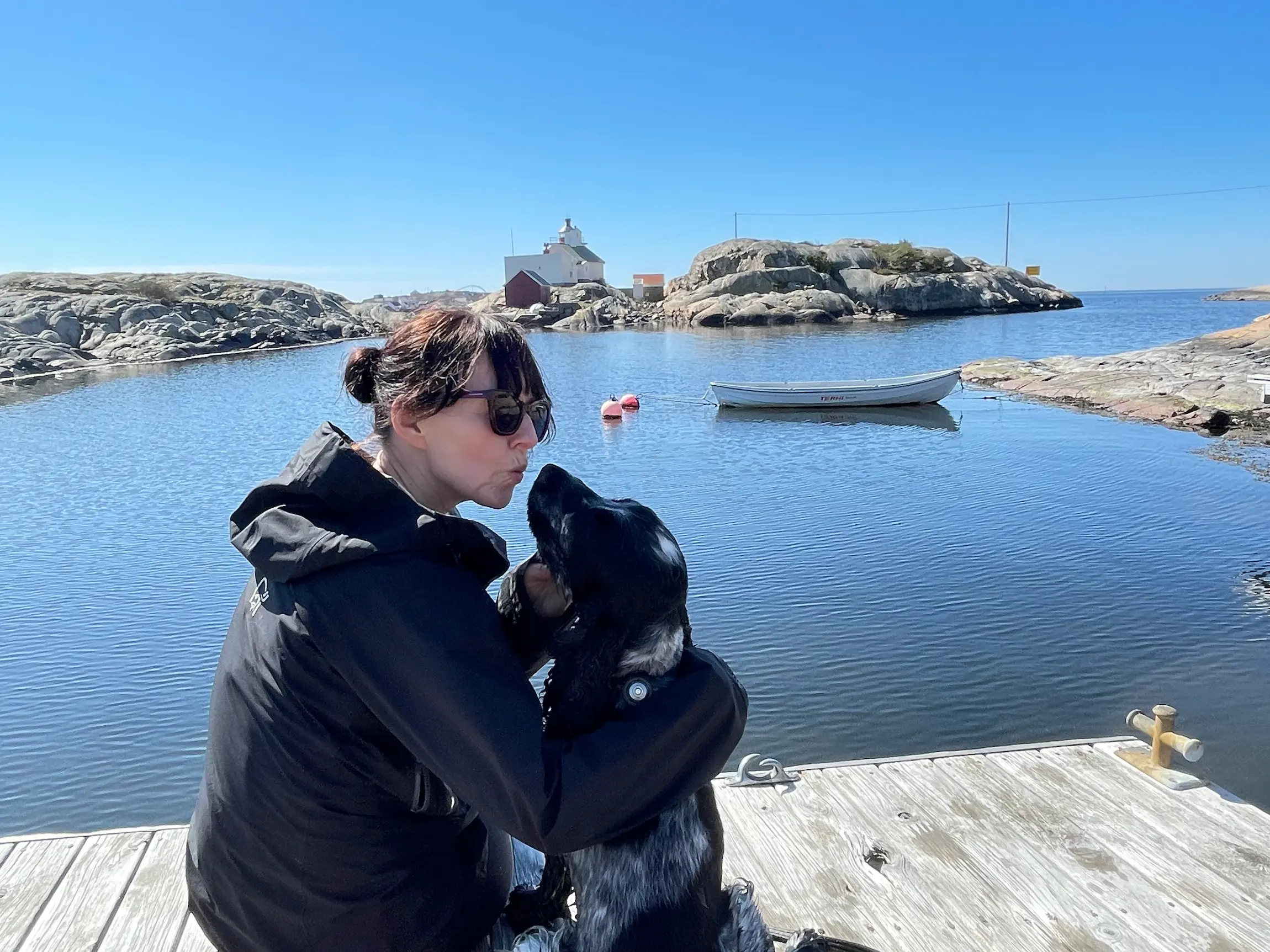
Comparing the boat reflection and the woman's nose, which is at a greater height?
the woman's nose

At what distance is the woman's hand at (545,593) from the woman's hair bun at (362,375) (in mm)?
564

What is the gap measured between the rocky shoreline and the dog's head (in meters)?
22.1

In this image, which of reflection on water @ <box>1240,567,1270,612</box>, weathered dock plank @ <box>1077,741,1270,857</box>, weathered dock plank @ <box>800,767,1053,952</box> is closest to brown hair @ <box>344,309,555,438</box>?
weathered dock plank @ <box>800,767,1053,952</box>

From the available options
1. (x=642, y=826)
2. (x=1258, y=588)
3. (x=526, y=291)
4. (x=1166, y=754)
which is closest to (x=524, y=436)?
(x=642, y=826)

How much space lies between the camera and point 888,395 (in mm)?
26734

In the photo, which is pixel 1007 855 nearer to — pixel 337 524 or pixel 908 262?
pixel 337 524

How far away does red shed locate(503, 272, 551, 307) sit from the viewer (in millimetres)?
87625

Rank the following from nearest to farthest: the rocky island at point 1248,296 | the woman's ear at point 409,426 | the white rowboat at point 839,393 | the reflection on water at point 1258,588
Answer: the woman's ear at point 409,426 < the reflection on water at point 1258,588 < the white rowboat at point 839,393 < the rocky island at point 1248,296

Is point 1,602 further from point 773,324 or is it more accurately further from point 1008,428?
point 773,324

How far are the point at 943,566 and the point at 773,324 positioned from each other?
61068 mm

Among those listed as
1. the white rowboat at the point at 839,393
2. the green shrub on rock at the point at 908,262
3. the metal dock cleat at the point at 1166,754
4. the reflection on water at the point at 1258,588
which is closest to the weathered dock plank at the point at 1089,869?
the metal dock cleat at the point at 1166,754

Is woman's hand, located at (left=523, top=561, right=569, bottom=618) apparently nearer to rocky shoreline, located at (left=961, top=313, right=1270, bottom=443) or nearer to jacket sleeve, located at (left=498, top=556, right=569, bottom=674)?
jacket sleeve, located at (left=498, top=556, right=569, bottom=674)

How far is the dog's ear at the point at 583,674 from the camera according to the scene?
6.58 feet

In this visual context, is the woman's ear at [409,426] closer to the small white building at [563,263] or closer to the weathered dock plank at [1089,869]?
the weathered dock plank at [1089,869]
